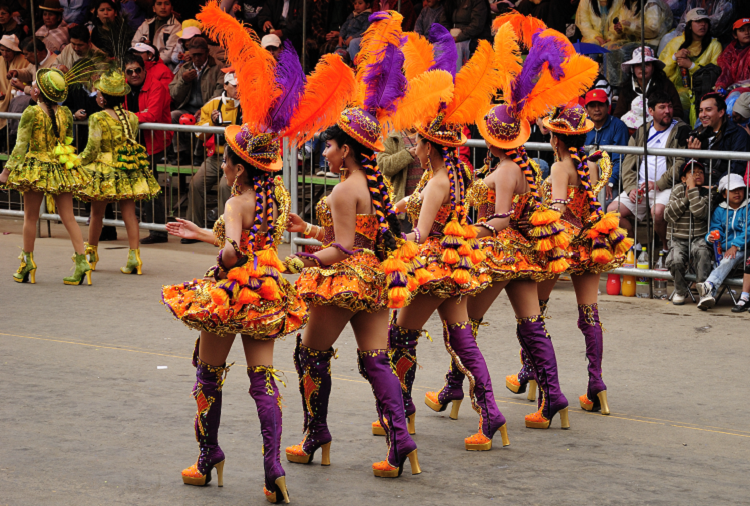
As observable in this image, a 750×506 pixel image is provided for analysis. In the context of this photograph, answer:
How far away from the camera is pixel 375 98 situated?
482 cm

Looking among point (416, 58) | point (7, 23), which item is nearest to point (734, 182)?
point (416, 58)

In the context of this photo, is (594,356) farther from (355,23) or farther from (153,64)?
(153,64)

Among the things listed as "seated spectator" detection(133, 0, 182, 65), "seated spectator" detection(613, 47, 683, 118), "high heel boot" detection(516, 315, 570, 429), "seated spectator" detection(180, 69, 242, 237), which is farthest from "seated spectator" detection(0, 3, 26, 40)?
"high heel boot" detection(516, 315, 570, 429)

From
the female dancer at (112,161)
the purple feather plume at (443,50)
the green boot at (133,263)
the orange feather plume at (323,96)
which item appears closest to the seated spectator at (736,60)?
the purple feather plume at (443,50)

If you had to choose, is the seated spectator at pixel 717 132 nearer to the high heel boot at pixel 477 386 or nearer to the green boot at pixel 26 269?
the high heel boot at pixel 477 386

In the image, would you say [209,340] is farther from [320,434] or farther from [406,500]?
→ [406,500]

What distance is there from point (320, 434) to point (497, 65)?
2.30 metres

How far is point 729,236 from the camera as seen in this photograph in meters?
8.59

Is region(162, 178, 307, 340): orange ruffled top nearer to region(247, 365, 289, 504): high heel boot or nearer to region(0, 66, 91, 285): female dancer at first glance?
region(247, 365, 289, 504): high heel boot

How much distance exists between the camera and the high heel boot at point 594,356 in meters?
5.87

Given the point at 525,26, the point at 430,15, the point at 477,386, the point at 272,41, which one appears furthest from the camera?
the point at 272,41

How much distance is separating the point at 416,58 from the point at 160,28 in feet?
32.3

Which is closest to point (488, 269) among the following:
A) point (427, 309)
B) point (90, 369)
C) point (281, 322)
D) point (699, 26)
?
point (427, 309)

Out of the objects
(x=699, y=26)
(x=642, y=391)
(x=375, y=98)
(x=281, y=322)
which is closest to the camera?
(x=281, y=322)
